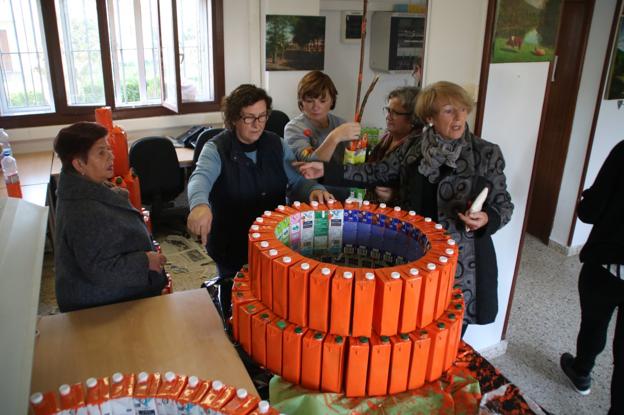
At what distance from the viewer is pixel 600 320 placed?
2.60m

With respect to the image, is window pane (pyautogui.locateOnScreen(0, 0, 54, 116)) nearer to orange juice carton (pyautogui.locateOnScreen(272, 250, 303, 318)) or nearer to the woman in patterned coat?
the woman in patterned coat

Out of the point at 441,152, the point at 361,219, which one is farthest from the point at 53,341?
the point at 441,152

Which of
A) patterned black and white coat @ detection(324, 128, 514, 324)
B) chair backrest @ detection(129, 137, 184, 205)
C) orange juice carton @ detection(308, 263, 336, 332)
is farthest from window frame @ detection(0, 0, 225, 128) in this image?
orange juice carton @ detection(308, 263, 336, 332)

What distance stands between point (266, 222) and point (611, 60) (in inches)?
151

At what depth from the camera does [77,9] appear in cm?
436

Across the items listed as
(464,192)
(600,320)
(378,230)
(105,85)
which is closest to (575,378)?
(600,320)

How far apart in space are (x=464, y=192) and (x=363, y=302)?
832mm

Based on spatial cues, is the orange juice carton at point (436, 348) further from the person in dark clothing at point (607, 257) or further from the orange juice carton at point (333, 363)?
the person in dark clothing at point (607, 257)

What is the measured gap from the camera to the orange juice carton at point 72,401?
104cm

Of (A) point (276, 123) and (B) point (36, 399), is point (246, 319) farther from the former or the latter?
(A) point (276, 123)

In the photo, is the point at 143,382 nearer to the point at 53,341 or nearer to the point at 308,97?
the point at 53,341

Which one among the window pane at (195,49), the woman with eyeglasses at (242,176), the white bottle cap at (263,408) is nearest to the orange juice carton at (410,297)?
the white bottle cap at (263,408)

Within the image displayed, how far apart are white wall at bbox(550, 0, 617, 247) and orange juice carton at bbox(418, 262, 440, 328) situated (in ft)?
11.9

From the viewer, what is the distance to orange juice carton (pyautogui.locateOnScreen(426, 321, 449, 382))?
1312mm
